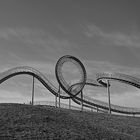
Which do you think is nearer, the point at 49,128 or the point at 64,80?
the point at 49,128

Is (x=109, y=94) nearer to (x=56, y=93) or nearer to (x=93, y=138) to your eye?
(x=56, y=93)

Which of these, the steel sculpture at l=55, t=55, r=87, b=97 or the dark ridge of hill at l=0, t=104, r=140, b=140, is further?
the steel sculpture at l=55, t=55, r=87, b=97

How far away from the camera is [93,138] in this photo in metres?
25.2

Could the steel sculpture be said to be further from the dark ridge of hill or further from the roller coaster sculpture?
the dark ridge of hill

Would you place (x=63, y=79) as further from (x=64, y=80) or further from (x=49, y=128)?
(x=49, y=128)

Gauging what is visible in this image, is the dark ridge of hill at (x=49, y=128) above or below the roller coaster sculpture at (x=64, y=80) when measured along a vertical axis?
below

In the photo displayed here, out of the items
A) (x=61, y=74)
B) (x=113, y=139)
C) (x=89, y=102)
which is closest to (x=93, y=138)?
(x=113, y=139)

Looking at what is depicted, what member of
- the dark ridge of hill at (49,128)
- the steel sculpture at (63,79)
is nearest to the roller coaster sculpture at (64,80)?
the steel sculpture at (63,79)

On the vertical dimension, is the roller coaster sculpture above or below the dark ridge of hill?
above

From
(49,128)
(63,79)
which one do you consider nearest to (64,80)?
(63,79)

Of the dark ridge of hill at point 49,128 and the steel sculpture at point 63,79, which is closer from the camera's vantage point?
the dark ridge of hill at point 49,128

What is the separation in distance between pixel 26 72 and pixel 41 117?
25.4 m

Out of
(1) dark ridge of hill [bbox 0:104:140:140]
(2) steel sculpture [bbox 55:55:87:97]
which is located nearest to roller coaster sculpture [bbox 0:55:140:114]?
(2) steel sculpture [bbox 55:55:87:97]

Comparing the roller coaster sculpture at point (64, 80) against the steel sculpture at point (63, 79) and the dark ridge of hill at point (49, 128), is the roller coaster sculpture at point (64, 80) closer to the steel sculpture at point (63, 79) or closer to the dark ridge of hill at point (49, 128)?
the steel sculpture at point (63, 79)
